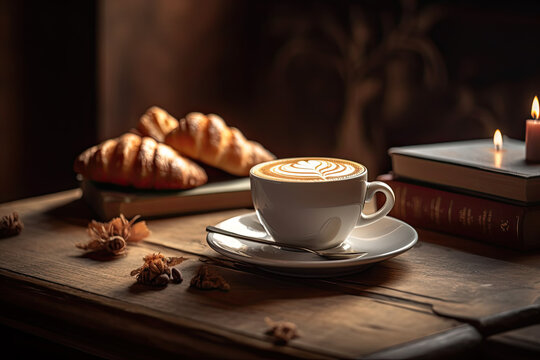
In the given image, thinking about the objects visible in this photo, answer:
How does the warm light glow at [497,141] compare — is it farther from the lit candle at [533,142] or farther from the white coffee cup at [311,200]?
the white coffee cup at [311,200]

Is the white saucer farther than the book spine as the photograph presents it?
No

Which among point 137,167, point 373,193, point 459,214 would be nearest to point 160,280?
point 373,193

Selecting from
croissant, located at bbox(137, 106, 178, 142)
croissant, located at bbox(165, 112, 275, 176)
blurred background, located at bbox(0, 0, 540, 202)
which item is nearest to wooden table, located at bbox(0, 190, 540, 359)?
croissant, located at bbox(165, 112, 275, 176)

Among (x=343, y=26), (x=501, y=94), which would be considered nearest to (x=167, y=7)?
(x=343, y=26)

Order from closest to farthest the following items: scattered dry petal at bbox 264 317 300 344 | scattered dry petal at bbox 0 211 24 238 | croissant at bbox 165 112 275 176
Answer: scattered dry petal at bbox 264 317 300 344, scattered dry petal at bbox 0 211 24 238, croissant at bbox 165 112 275 176

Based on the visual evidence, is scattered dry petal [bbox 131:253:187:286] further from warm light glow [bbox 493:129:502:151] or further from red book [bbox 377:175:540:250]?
warm light glow [bbox 493:129:502:151]

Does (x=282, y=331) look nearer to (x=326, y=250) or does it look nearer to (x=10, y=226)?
(x=326, y=250)

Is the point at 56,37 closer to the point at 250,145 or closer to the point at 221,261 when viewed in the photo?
the point at 250,145

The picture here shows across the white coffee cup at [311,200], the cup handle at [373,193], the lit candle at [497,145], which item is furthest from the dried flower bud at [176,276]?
the lit candle at [497,145]
